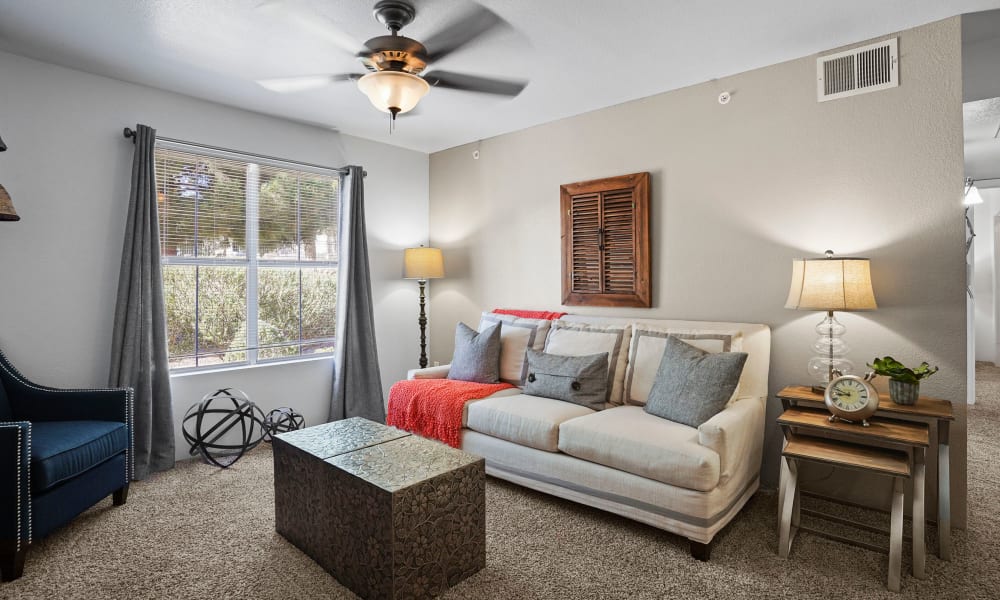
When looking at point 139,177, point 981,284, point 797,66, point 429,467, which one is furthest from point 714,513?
point 981,284

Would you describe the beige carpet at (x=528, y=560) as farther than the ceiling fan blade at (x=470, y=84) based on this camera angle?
No

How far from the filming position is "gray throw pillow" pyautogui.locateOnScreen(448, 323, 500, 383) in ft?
12.4

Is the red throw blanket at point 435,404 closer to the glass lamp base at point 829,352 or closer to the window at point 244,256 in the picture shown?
the window at point 244,256

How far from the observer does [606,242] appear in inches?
153

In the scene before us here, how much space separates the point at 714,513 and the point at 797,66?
8.21 feet

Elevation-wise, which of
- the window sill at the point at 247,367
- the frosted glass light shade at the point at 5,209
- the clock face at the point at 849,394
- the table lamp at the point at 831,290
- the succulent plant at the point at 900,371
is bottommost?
the window sill at the point at 247,367

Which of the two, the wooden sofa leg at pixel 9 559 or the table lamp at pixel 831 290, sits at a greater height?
the table lamp at pixel 831 290

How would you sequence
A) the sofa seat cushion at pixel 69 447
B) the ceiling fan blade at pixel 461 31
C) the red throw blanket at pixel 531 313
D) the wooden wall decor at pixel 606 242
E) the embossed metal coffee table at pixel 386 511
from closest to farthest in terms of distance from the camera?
the embossed metal coffee table at pixel 386 511, the sofa seat cushion at pixel 69 447, the ceiling fan blade at pixel 461 31, the wooden wall decor at pixel 606 242, the red throw blanket at pixel 531 313

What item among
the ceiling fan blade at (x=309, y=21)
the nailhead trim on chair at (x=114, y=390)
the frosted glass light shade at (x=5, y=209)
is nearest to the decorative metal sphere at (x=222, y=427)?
the nailhead trim on chair at (x=114, y=390)

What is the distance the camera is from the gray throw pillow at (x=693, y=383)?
270 cm

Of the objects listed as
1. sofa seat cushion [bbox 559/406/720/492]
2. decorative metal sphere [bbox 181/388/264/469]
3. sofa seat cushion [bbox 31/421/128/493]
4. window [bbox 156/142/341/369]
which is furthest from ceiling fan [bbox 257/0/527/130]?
decorative metal sphere [bbox 181/388/264/469]

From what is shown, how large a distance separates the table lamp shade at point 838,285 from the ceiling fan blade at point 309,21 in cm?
267

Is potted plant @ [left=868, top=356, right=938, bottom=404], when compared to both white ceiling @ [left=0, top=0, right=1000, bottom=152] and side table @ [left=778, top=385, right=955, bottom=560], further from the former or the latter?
white ceiling @ [left=0, top=0, right=1000, bottom=152]

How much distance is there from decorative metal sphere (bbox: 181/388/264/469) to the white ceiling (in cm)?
212
